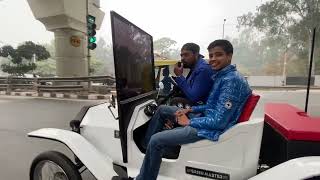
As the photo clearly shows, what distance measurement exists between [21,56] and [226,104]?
20.1 meters

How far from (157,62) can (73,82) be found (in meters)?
10.6

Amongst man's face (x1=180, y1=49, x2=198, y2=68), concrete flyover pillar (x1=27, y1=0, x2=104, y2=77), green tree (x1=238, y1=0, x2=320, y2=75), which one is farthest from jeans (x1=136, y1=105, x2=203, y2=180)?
green tree (x1=238, y1=0, x2=320, y2=75)

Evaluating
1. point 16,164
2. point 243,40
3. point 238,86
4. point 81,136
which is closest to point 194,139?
point 238,86

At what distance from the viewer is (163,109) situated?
3018 millimetres

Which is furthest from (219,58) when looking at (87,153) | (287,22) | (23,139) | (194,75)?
(287,22)

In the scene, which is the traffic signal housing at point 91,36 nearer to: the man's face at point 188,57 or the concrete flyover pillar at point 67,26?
the concrete flyover pillar at point 67,26

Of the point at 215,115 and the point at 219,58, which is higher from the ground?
the point at 219,58

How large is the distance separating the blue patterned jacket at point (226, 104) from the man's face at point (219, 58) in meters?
0.05

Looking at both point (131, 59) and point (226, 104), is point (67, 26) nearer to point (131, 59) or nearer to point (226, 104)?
point (131, 59)

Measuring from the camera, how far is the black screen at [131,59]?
102 inches

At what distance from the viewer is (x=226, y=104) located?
235 cm

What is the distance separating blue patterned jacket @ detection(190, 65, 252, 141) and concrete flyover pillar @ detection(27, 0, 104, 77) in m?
14.8

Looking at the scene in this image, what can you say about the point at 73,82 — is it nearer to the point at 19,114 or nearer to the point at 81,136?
the point at 19,114

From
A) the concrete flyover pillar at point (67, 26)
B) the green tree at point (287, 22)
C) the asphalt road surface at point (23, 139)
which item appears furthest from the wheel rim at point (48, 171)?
the green tree at point (287, 22)
